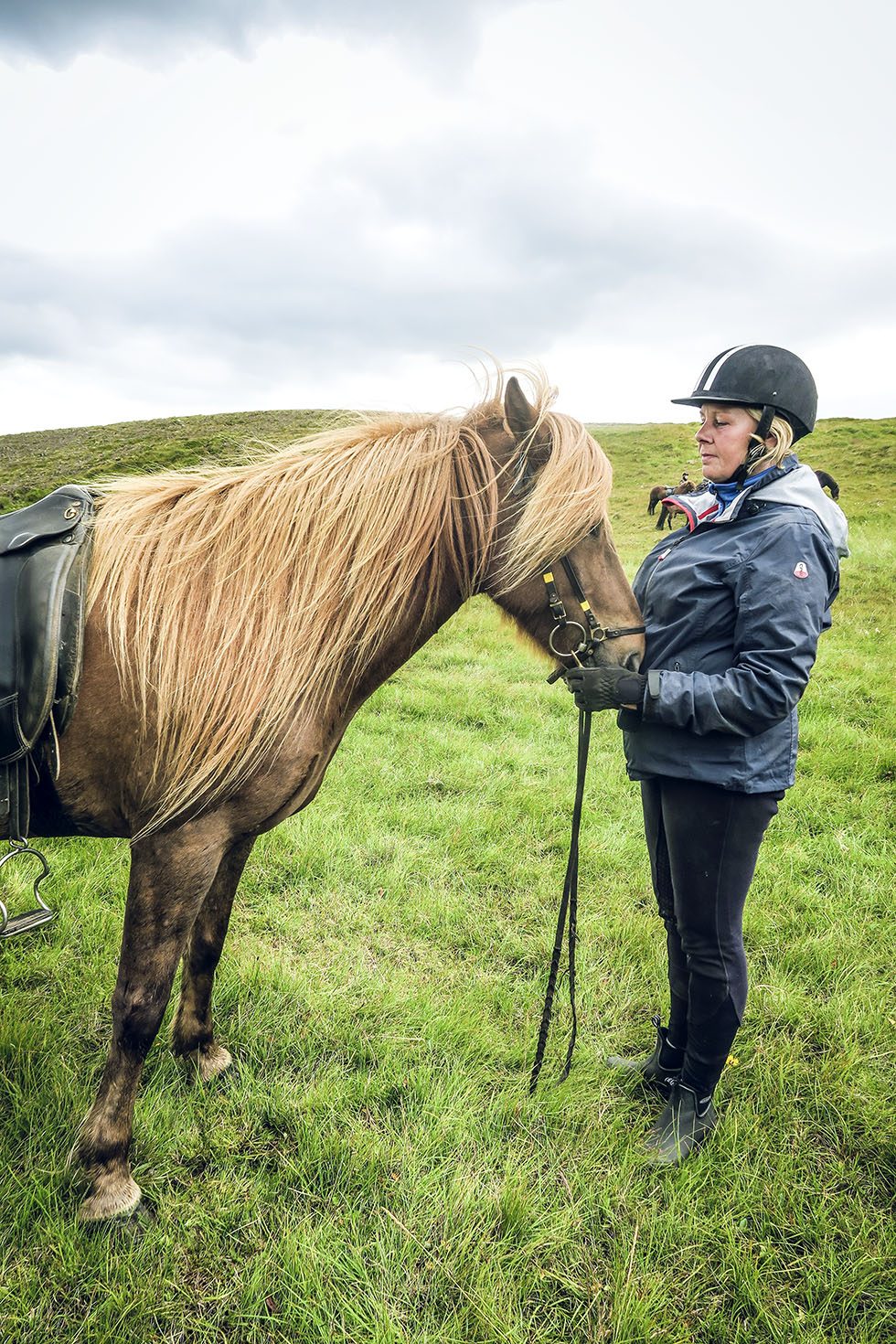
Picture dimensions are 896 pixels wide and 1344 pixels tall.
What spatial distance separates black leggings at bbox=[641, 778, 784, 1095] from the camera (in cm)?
214

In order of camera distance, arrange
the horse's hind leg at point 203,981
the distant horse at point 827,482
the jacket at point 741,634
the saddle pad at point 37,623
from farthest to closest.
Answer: the distant horse at point 827,482, the horse's hind leg at point 203,981, the jacket at point 741,634, the saddle pad at point 37,623

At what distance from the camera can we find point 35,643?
187cm

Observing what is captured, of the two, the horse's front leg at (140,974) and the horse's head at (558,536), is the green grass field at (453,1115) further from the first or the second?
the horse's head at (558,536)

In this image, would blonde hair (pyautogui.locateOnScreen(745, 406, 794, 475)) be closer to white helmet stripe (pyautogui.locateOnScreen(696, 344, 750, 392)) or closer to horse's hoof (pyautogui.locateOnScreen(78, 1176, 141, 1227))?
white helmet stripe (pyautogui.locateOnScreen(696, 344, 750, 392))

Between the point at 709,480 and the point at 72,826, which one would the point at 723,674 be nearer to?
the point at 709,480

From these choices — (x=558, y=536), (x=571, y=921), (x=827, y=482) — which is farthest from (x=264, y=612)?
(x=827, y=482)

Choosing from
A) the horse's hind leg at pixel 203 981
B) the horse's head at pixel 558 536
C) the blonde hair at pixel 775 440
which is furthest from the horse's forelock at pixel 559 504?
the horse's hind leg at pixel 203 981

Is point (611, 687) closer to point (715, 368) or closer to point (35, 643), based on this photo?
point (715, 368)

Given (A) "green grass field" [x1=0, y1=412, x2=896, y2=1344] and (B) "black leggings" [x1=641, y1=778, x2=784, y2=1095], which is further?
(B) "black leggings" [x1=641, y1=778, x2=784, y2=1095]

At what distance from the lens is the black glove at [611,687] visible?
2.12 metres

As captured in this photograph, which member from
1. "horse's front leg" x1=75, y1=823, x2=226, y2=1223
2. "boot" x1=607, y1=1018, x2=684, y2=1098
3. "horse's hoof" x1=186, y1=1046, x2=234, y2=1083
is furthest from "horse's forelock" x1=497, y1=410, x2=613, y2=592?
"horse's hoof" x1=186, y1=1046, x2=234, y2=1083

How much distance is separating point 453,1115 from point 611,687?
172 cm

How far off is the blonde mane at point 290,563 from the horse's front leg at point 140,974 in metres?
0.13

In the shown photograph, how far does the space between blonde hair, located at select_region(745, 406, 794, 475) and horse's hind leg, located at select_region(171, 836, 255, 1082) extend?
241 cm
